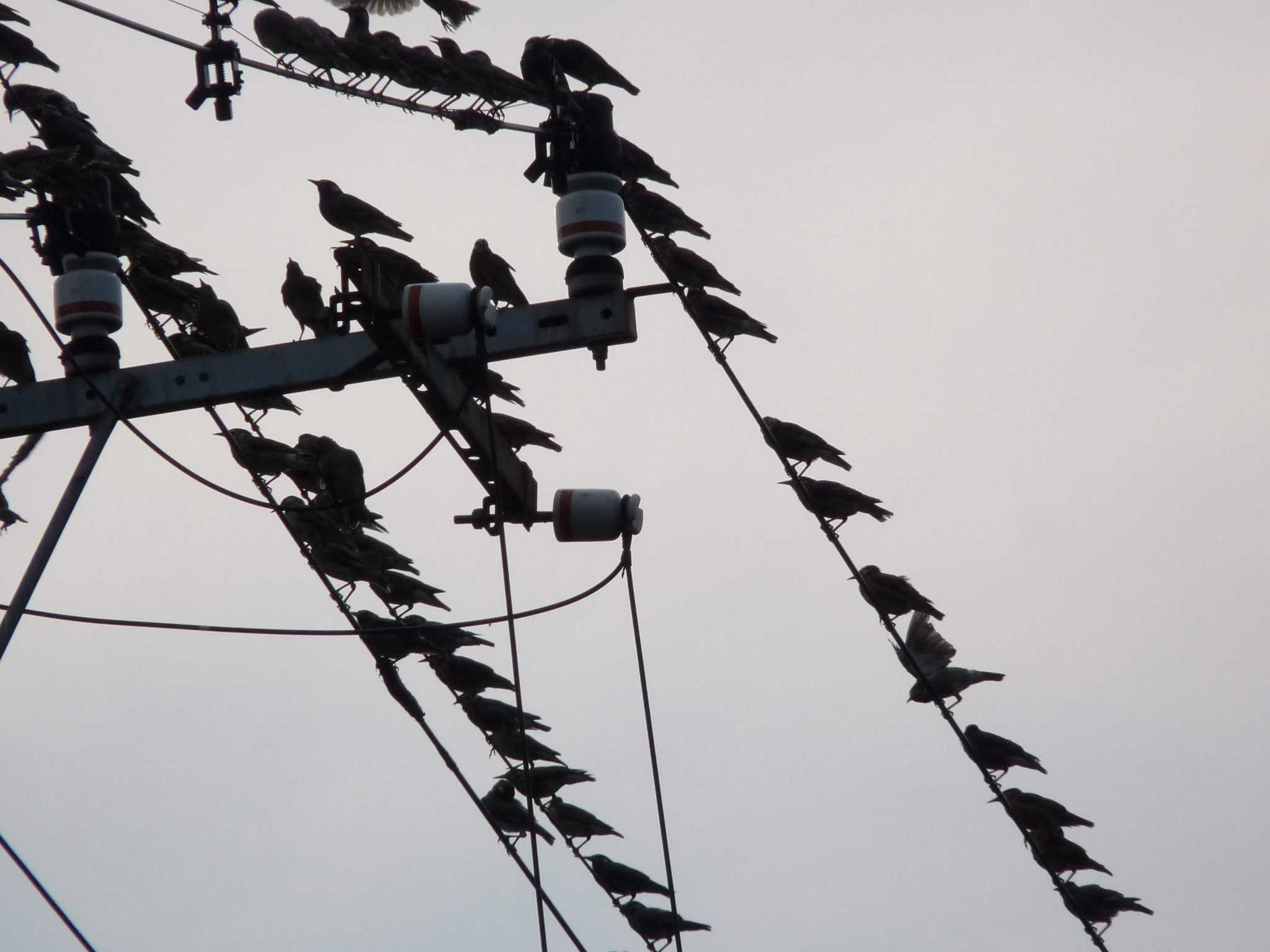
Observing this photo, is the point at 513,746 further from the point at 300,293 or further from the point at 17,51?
the point at 17,51

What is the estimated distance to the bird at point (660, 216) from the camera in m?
12.9

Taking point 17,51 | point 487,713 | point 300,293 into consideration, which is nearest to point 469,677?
point 487,713

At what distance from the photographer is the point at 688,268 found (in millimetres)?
13164

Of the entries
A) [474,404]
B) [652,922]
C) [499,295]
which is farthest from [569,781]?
[474,404]

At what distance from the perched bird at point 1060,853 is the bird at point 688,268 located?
192 inches

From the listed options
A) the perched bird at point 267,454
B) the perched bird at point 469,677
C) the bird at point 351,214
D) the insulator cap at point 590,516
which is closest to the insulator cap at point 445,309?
the insulator cap at point 590,516

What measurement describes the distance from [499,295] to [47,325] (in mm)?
7002

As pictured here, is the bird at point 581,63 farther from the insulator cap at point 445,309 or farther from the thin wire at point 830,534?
the insulator cap at point 445,309

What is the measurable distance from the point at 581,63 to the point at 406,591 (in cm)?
311

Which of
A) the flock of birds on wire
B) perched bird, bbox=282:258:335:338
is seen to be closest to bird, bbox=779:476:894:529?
the flock of birds on wire

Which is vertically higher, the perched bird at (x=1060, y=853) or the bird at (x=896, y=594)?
the bird at (x=896, y=594)

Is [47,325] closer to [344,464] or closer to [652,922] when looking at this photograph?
[344,464]

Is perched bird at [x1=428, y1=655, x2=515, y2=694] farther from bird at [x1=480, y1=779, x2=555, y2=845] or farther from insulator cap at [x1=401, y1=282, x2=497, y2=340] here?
insulator cap at [x1=401, y1=282, x2=497, y2=340]

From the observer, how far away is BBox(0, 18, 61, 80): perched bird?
488 inches
